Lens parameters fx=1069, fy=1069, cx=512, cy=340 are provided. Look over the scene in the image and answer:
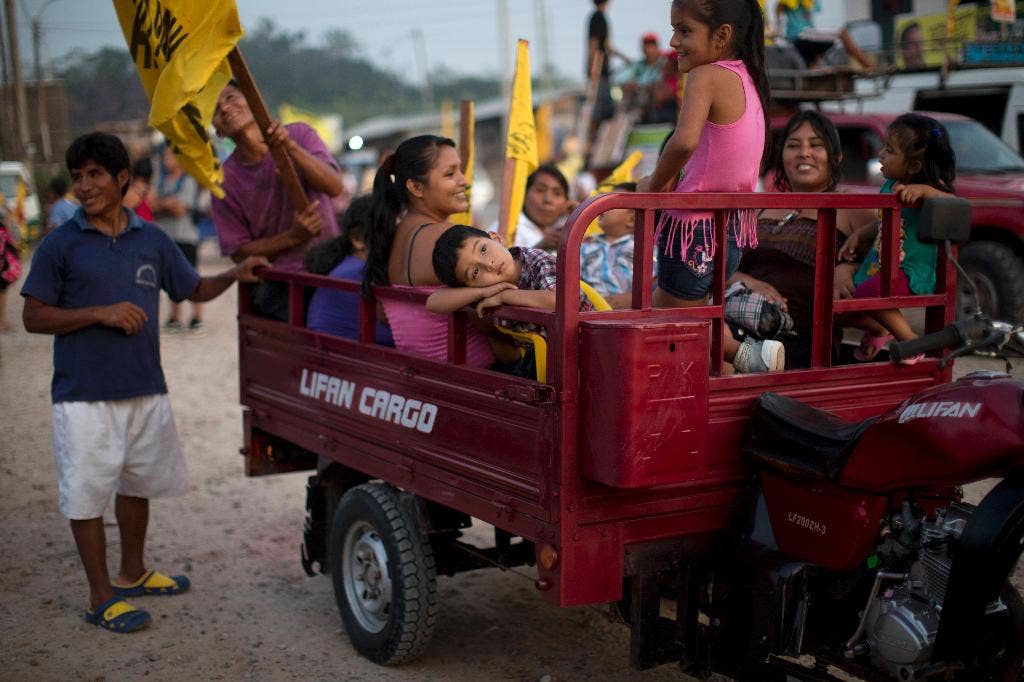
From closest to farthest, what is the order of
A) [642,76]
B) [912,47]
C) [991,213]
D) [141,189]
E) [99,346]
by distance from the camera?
1. [99,346]
2. [991,213]
3. [141,189]
4. [912,47]
5. [642,76]

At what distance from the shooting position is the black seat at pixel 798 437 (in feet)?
9.73

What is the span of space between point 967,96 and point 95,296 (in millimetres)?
9423

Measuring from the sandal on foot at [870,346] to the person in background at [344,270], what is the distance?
179cm

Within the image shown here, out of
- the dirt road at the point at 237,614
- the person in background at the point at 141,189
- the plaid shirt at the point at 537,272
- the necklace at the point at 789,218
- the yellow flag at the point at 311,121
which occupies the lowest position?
the dirt road at the point at 237,614

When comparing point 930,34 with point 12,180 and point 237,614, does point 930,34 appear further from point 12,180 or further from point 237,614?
point 12,180

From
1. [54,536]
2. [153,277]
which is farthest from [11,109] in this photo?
[153,277]

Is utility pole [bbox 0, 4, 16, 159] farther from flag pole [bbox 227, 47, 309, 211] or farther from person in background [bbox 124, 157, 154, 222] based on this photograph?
flag pole [bbox 227, 47, 309, 211]

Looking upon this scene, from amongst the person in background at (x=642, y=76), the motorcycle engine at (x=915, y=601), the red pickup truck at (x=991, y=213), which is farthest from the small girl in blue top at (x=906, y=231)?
the person in background at (x=642, y=76)

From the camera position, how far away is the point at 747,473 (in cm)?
328

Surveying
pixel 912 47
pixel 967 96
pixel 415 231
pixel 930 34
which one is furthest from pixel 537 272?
pixel 930 34

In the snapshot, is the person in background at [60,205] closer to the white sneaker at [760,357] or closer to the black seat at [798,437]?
the white sneaker at [760,357]

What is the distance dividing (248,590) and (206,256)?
1966cm

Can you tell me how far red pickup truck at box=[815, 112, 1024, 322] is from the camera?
784cm

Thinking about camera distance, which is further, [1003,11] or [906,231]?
[1003,11]
